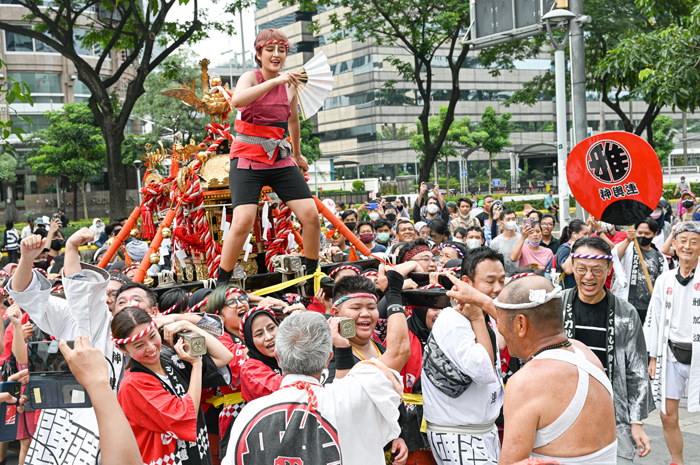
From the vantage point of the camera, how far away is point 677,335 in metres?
5.75

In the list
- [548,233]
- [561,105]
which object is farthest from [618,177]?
[561,105]

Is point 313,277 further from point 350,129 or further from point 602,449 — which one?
point 350,129

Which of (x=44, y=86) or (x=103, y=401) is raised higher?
(x=44, y=86)

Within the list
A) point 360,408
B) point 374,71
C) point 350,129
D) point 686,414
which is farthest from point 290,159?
point 350,129

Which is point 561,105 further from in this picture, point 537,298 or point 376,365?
point 376,365

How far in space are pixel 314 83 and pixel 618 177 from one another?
2.64 meters

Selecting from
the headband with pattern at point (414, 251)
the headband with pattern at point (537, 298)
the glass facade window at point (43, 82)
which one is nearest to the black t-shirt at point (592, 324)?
the headband with pattern at point (414, 251)

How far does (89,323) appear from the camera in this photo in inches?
161

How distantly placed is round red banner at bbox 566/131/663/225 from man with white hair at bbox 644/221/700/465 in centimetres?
44

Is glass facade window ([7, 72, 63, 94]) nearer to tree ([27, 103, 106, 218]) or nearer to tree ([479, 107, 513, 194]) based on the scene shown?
tree ([27, 103, 106, 218])

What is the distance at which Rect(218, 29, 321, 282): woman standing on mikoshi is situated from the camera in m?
5.32

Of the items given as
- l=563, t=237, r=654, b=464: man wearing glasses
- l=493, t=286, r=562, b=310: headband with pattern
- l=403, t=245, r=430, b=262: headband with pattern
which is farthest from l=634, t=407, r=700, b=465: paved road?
l=493, t=286, r=562, b=310: headband with pattern

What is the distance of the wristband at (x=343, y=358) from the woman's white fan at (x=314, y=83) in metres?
2.44

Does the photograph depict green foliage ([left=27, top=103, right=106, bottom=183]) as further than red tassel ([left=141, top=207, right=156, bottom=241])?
Yes
